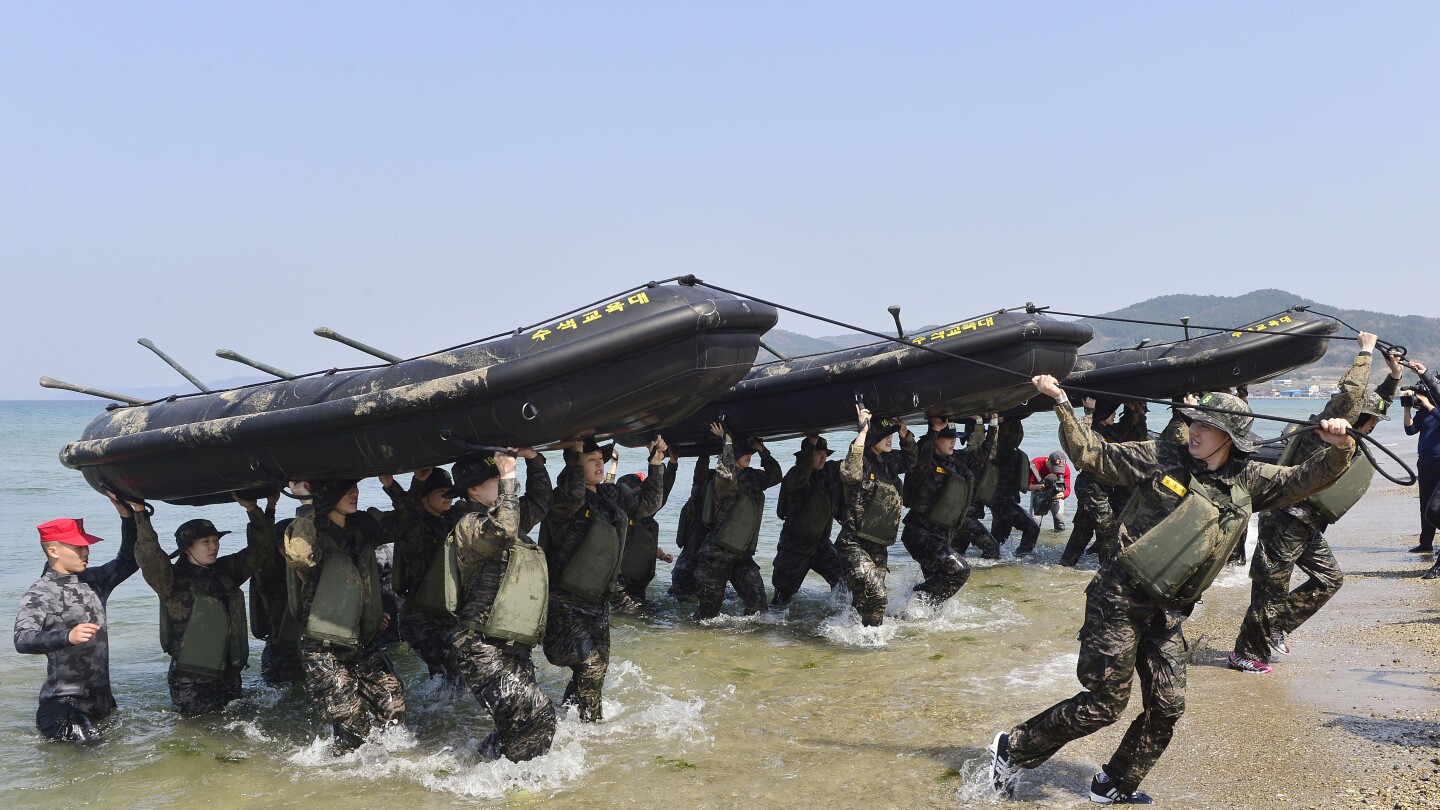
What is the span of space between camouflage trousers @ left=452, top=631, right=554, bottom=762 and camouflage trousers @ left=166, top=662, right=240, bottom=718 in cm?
222

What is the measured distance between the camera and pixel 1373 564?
1045 centimetres

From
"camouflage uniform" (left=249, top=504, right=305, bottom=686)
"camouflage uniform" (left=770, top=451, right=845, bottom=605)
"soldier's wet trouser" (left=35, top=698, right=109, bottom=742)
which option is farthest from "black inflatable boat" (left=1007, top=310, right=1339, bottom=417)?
"soldier's wet trouser" (left=35, top=698, right=109, bottom=742)

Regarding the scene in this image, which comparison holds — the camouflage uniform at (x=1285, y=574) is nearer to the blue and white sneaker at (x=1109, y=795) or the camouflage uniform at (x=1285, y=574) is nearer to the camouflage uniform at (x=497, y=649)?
the blue and white sneaker at (x=1109, y=795)

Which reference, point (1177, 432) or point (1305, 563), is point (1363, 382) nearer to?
point (1305, 563)

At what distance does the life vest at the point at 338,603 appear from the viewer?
5.78 metres

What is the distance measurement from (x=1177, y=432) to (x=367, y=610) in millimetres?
5690

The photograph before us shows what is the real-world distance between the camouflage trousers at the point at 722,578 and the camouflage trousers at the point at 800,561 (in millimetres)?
386

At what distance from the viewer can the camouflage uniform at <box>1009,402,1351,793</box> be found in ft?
14.9

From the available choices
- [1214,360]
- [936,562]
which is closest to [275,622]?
[936,562]

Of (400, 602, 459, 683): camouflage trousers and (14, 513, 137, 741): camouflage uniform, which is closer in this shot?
(14, 513, 137, 741): camouflage uniform

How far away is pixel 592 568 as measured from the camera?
241 inches

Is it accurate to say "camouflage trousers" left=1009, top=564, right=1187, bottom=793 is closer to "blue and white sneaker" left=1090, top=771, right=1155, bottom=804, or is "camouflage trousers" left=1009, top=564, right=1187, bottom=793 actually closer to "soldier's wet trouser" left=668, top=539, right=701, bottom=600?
"blue and white sneaker" left=1090, top=771, right=1155, bottom=804

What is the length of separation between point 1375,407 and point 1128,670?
11.3 feet

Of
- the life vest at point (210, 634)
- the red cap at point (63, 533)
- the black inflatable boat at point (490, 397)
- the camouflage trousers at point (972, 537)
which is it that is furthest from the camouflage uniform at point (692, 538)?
the red cap at point (63, 533)
